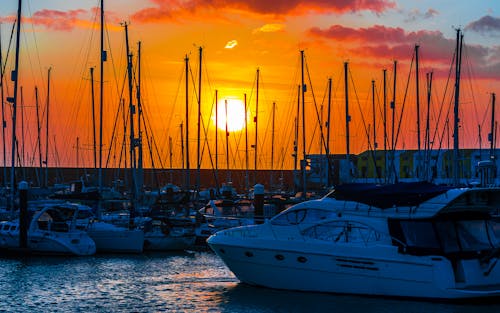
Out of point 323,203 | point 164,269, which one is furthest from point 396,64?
point 323,203

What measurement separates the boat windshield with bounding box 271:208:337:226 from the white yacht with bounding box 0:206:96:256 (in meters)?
16.3

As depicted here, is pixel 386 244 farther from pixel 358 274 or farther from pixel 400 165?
pixel 400 165

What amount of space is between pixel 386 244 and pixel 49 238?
21.3 m

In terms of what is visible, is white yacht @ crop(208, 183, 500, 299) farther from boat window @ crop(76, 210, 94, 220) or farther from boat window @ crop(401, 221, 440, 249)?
boat window @ crop(76, 210, 94, 220)

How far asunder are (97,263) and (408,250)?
18.6 m

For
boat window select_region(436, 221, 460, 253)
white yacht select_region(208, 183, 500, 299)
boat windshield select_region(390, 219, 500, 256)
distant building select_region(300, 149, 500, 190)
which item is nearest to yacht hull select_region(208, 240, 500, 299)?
white yacht select_region(208, 183, 500, 299)

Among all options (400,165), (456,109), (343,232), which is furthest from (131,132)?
(400,165)

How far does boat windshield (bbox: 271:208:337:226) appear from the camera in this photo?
93.0 feet

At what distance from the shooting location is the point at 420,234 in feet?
86.4

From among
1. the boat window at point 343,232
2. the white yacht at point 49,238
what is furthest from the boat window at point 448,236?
the white yacht at point 49,238

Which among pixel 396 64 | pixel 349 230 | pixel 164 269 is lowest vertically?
pixel 164 269

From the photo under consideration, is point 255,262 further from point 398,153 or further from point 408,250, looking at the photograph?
point 398,153

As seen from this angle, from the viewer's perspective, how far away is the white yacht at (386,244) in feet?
84.3

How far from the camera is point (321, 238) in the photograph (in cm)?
2764
